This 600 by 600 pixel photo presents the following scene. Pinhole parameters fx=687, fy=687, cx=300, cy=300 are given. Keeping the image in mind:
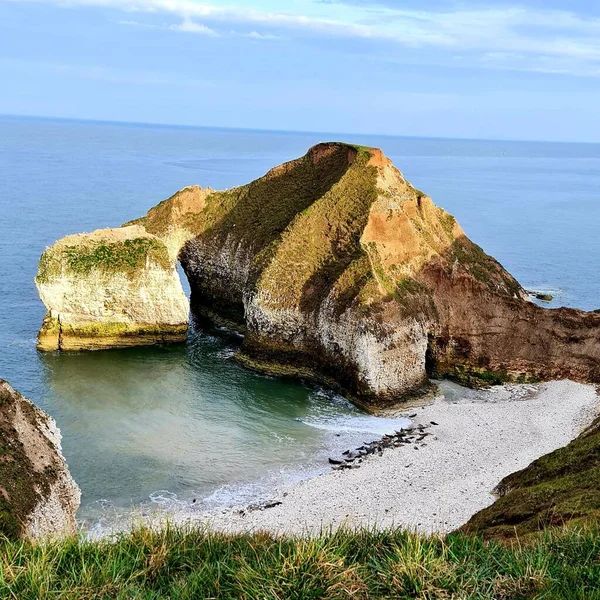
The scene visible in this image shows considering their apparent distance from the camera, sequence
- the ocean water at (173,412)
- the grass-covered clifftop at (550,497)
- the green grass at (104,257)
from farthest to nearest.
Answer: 1. the green grass at (104,257)
2. the ocean water at (173,412)
3. the grass-covered clifftop at (550,497)

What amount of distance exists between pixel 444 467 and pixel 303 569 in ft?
76.3

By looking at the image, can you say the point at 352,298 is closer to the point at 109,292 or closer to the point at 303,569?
the point at 109,292

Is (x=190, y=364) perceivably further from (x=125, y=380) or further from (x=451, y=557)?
(x=451, y=557)

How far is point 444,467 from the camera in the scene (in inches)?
1361

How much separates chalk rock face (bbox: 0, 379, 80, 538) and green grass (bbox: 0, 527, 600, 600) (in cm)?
Result: 705

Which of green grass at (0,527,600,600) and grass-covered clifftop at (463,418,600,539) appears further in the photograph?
grass-covered clifftop at (463,418,600,539)

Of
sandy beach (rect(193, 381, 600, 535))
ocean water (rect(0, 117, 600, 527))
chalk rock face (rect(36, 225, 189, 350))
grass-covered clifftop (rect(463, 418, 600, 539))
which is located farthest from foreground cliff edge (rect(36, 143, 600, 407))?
grass-covered clifftop (rect(463, 418, 600, 539))

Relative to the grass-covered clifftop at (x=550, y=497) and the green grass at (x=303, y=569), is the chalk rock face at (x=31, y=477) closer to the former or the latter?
the green grass at (x=303, y=569)

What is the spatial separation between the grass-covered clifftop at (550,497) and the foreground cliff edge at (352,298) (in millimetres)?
14292

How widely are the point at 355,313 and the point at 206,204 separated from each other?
21.5 m

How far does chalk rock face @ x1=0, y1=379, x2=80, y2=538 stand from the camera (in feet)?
69.7

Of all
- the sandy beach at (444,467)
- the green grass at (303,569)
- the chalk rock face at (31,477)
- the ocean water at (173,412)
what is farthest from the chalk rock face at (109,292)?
the green grass at (303,569)

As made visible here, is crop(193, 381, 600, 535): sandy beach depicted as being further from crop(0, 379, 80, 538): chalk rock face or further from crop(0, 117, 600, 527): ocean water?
crop(0, 379, 80, 538): chalk rock face

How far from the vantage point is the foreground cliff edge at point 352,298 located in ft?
141
